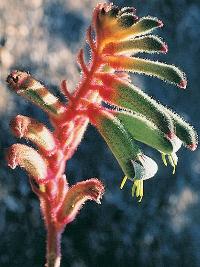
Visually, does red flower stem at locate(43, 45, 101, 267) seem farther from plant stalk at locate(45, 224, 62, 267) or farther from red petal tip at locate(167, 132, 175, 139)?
red petal tip at locate(167, 132, 175, 139)

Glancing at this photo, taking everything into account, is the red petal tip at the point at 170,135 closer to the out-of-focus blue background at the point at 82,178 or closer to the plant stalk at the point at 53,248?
the plant stalk at the point at 53,248

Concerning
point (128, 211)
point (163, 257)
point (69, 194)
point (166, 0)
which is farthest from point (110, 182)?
point (69, 194)

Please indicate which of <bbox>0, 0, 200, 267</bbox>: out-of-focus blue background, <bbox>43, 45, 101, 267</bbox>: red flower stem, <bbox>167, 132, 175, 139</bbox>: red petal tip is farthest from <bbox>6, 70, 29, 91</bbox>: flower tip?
<bbox>0, 0, 200, 267</bbox>: out-of-focus blue background

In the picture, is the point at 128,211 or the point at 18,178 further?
the point at 128,211

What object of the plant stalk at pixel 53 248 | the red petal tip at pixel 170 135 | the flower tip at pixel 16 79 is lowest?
the plant stalk at pixel 53 248

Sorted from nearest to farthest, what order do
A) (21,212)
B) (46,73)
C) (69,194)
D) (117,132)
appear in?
(117,132) < (69,194) < (21,212) < (46,73)

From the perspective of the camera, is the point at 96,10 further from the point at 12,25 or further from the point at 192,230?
the point at 192,230

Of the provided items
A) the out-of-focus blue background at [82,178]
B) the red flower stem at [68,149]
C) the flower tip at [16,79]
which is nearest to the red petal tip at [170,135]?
the red flower stem at [68,149]

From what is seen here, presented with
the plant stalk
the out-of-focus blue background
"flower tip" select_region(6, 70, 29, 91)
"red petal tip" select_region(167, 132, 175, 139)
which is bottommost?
the plant stalk
